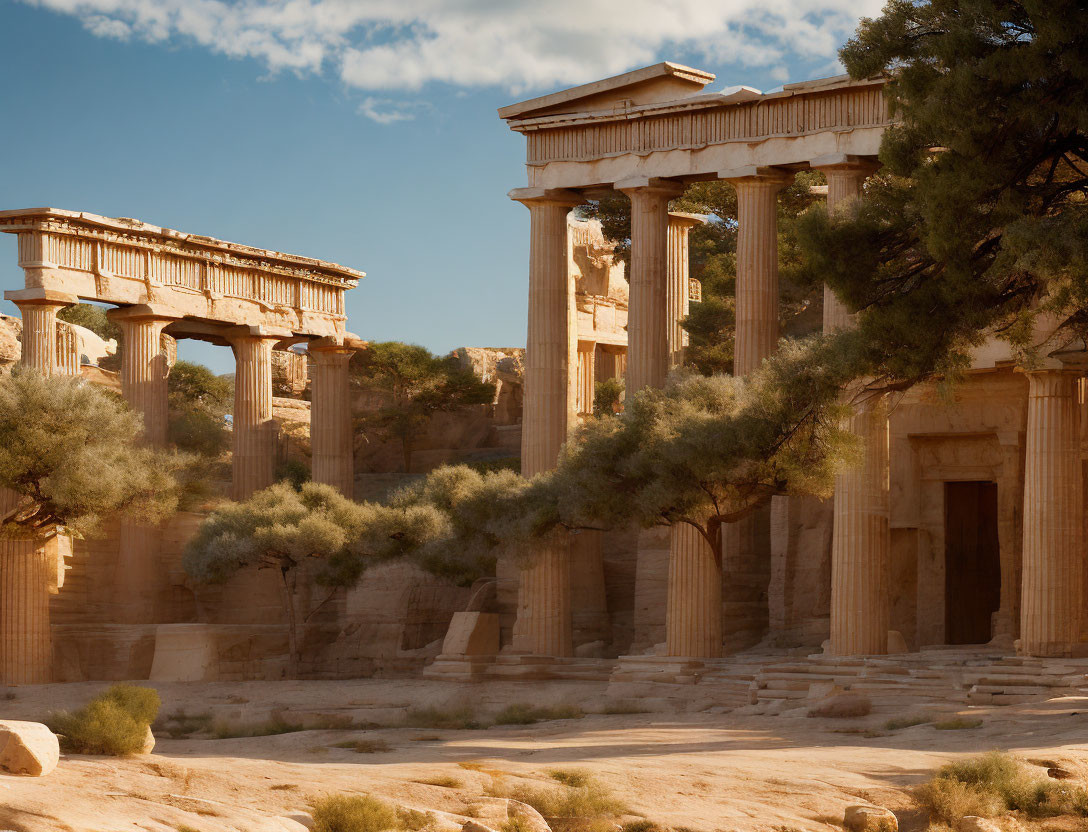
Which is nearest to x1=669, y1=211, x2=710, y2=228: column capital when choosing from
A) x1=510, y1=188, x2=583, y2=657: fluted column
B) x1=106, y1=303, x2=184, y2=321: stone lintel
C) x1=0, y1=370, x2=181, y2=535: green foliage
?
x1=510, y1=188, x2=583, y2=657: fluted column

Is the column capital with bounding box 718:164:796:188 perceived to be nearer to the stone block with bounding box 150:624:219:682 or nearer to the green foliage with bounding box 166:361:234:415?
the stone block with bounding box 150:624:219:682

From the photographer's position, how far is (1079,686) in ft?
77.7

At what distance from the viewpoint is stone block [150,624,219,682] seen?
35875mm

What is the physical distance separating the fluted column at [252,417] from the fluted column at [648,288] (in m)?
12.0

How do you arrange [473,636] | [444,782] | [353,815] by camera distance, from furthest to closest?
[473,636] → [444,782] → [353,815]

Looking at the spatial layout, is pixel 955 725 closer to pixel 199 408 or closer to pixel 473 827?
pixel 473 827

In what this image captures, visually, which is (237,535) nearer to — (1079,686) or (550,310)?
(550,310)

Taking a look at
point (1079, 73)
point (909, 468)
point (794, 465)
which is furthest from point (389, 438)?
point (1079, 73)

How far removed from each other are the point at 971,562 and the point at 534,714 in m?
14.2

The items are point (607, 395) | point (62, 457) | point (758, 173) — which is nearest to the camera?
point (758, 173)

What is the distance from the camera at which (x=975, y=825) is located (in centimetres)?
1545

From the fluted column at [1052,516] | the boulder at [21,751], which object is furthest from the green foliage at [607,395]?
the boulder at [21,751]

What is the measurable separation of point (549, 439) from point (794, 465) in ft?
30.8

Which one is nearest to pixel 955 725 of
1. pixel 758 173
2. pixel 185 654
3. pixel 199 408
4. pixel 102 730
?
pixel 102 730
